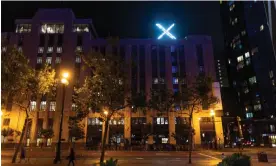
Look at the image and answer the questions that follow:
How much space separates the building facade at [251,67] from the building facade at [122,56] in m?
26.6

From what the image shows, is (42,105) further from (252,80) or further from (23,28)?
(252,80)

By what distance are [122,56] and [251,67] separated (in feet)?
183

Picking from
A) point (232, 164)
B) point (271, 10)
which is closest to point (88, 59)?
point (232, 164)

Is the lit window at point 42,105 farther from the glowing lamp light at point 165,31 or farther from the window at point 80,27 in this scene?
the glowing lamp light at point 165,31

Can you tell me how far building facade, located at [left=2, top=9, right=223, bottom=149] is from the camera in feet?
190

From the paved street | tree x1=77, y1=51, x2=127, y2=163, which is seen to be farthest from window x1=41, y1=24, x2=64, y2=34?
tree x1=77, y1=51, x2=127, y2=163

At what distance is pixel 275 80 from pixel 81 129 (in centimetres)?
6652

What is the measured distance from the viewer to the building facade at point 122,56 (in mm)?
57875

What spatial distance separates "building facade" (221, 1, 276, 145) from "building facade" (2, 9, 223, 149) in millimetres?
26643

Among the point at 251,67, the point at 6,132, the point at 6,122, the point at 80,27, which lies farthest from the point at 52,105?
the point at 251,67

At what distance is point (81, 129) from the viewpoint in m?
54.4

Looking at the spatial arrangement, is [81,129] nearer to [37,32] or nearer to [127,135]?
[127,135]

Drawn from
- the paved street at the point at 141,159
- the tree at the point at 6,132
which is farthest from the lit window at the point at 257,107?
the tree at the point at 6,132

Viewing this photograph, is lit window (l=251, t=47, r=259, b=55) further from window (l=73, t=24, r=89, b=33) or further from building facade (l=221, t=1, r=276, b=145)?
window (l=73, t=24, r=89, b=33)
